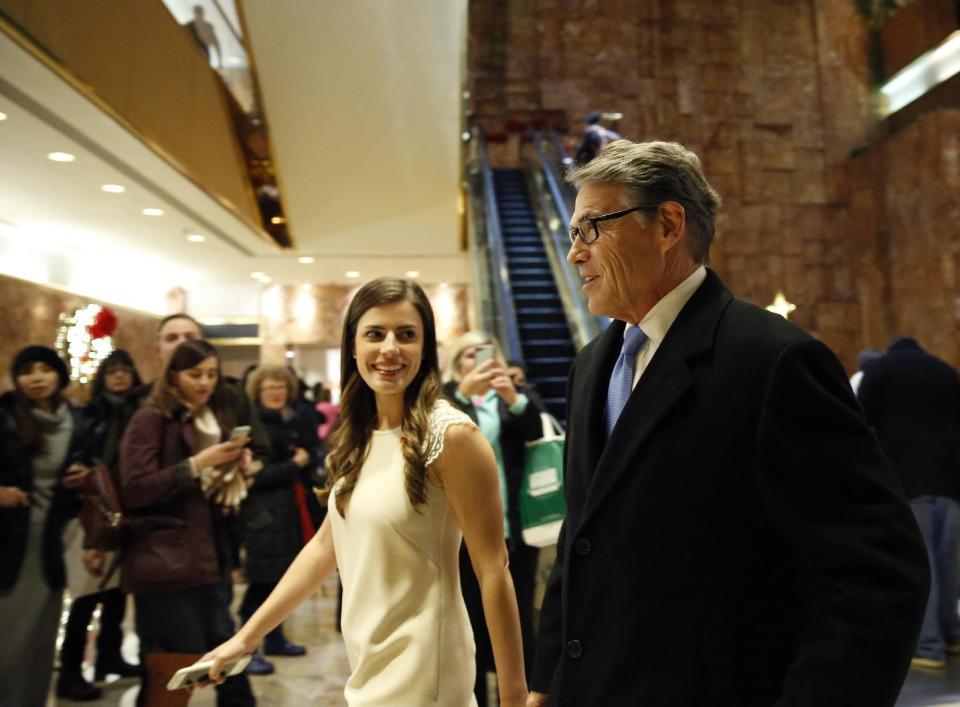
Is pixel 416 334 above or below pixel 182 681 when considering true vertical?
above

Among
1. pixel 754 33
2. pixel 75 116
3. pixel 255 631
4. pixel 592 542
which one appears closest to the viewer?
pixel 592 542

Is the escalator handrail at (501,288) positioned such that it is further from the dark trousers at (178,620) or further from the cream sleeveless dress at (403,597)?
the cream sleeveless dress at (403,597)

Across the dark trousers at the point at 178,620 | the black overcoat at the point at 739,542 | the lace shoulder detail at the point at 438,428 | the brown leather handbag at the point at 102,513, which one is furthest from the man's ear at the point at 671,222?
the brown leather handbag at the point at 102,513

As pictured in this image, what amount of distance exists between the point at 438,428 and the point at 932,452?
3502 millimetres

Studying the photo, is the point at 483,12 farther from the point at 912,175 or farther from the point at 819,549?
the point at 819,549

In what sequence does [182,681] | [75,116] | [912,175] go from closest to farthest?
[182,681]
[75,116]
[912,175]

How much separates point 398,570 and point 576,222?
0.86 meters

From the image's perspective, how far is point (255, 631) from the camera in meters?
1.86

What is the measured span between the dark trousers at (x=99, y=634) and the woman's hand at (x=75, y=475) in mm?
1105

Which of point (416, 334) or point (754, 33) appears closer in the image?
point (416, 334)

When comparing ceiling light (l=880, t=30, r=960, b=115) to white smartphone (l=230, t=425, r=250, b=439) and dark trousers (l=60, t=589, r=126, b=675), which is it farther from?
dark trousers (l=60, t=589, r=126, b=675)

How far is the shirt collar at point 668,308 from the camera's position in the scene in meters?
1.41

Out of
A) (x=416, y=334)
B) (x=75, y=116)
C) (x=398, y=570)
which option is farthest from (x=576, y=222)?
(x=75, y=116)

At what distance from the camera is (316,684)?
4133 millimetres
